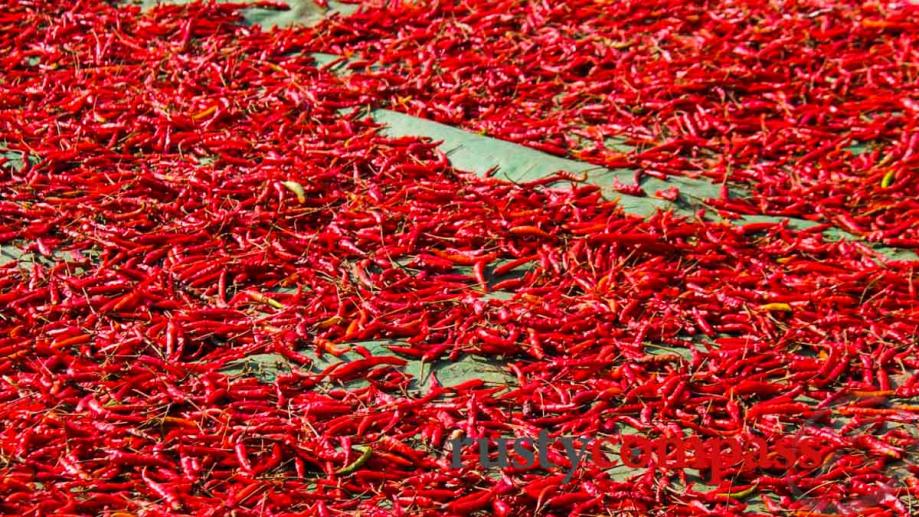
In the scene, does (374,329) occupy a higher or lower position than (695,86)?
lower

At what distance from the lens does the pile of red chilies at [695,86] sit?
7.20 meters

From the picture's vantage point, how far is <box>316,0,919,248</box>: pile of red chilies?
7.20m

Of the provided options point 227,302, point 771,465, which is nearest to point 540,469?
point 771,465

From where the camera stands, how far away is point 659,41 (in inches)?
347

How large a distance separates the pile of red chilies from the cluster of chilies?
63 centimetres

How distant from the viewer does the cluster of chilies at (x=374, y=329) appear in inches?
190

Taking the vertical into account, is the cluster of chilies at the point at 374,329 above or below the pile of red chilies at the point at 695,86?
below

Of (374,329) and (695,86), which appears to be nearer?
(374,329)

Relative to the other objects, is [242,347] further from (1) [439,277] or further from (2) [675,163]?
(2) [675,163]

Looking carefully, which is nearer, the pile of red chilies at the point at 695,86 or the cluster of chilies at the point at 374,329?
the cluster of chilies at the point at 374,329

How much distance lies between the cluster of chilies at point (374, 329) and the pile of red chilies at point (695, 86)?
633mm

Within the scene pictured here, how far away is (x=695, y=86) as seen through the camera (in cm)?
808

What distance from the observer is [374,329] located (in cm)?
569

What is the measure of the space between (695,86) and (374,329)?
3.76 meters
